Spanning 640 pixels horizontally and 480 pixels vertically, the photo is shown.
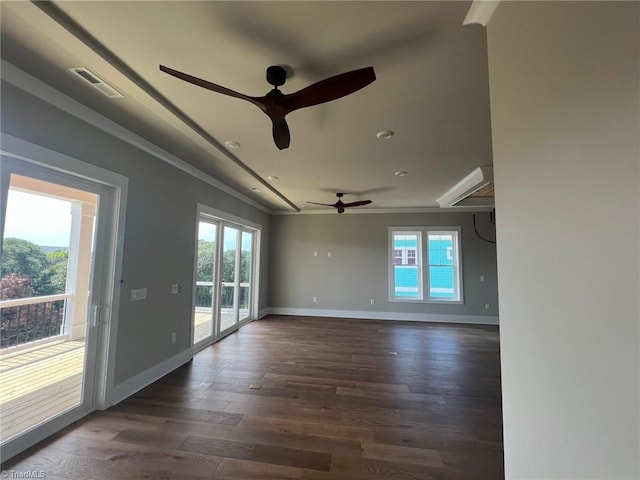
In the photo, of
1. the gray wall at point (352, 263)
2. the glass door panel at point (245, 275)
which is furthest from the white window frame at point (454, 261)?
the glass door panel at point (245, 275)

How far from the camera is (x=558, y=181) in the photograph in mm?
897

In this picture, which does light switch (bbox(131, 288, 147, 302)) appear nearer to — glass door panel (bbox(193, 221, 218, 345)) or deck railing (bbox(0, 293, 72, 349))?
deck railing (bbox(0, 293, 72, 349))

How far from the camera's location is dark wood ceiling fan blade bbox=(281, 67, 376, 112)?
5.02 feet

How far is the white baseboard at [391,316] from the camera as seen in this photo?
20.8 feet

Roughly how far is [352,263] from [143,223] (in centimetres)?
485

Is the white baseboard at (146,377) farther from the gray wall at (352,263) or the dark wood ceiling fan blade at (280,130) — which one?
the gray wall at (352,263)

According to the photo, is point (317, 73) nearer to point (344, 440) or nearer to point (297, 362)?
point (344, 440)

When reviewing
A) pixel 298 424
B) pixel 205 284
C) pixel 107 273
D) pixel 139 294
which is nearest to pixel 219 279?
pixel 205 284

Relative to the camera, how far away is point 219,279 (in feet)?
15.6

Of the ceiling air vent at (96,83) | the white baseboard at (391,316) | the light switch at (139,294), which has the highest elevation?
the ceiling air vent at (96,83)

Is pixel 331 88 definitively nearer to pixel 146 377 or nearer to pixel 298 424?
pixel 298 424

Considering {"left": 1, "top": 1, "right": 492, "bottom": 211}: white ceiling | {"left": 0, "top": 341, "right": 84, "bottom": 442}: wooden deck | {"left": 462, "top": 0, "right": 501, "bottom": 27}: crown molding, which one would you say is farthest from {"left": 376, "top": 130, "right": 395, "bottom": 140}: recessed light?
{"left": 0, "top": 341, "right": 84, "bottom": 442}: wooden deck

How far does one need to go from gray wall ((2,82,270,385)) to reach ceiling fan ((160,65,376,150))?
1216 mm

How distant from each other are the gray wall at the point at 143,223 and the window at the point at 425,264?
Answer: 15.3 ft
